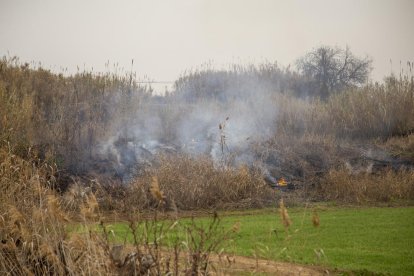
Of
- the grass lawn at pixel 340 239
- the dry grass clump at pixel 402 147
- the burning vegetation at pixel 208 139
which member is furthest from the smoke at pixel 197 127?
the grass lawn at pixel 340 239

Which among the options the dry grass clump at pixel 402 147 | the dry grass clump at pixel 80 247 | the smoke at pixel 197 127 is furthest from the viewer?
the dry grass clump at pixel 402 147

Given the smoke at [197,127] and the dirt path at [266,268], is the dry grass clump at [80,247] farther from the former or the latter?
the smoke at [197,127]

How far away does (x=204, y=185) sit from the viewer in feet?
52.5

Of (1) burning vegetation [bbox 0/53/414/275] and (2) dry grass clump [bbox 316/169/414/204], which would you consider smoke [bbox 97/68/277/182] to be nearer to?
(1) burning vegetation [bbox 0/53/414/275]

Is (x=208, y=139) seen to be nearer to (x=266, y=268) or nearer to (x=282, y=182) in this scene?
(x=282, y=182)

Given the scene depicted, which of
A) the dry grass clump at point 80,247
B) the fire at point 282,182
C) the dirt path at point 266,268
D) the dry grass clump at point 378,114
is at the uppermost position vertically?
the dry grass clump at point 378,114

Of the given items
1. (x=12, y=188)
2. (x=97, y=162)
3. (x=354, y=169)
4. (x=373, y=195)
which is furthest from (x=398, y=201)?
(x=12, y=188)

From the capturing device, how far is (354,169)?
66.2ft

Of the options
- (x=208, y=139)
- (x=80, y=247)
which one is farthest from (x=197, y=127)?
(x=80, y=247)

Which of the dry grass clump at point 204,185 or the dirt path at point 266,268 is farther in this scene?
the dry grass clump at point 204,185

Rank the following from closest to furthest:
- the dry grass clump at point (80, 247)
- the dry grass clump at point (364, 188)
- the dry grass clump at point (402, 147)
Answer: the dry grass clump at point (80, 247), the dry grass clump at point (364, 188), the dry grass clump at point (402, 147)

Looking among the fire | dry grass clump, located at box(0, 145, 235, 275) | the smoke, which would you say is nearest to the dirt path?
dry grass clump, located at box(0, 145, 235, 275)

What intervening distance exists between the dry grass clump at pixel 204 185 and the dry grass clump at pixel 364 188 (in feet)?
7.10

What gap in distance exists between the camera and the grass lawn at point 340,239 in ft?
26.8
